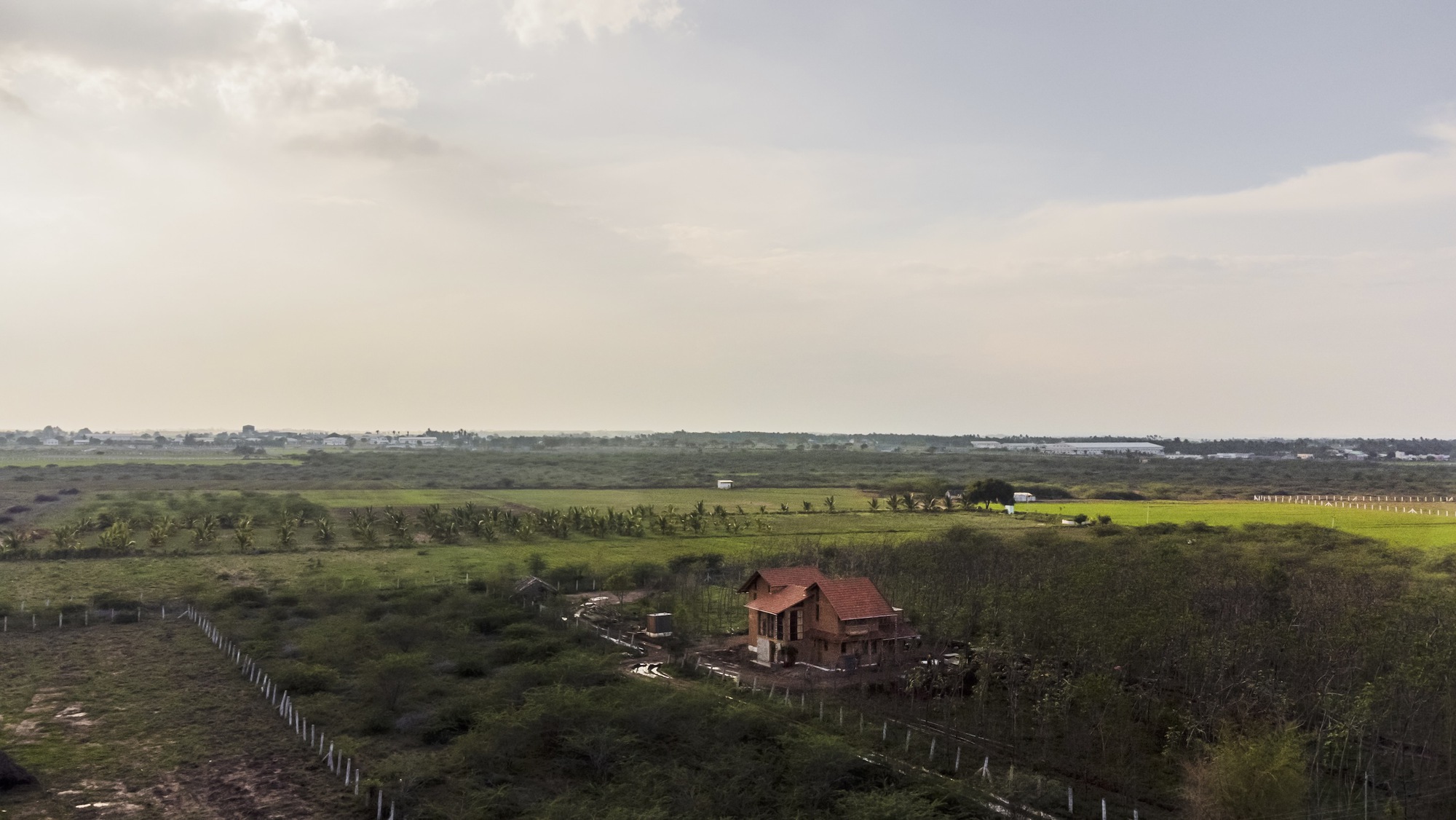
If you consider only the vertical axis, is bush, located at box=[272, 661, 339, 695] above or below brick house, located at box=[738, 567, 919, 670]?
below

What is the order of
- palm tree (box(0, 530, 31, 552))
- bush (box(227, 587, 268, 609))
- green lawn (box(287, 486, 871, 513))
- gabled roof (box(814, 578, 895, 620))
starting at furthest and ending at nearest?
green lawn (box(287, 486, 871, 513)) < palm tree (box(0, 530, 31, 552)) < bush (box(227, 587, 268, 609)) < gabled roof (box(814, 578, 895, 620))

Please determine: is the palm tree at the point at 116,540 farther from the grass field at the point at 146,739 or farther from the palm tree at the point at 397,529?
the grass field at the point at 146,739

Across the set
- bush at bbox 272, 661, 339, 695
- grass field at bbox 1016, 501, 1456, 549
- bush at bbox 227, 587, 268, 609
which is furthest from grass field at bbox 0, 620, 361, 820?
grass field at bbox 1016, 501, 1456, 549

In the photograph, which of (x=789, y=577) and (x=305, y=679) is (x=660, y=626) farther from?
(x=305, y=679)

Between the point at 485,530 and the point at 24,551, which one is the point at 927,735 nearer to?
the point at 485,530

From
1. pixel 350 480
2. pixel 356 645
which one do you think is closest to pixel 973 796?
pixel 356 645

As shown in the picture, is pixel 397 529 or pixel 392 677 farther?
pixel 397 529

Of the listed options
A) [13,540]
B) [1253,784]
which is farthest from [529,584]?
[13,540]

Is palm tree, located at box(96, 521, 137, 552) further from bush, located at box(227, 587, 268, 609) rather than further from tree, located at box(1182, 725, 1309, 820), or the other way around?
tree, located at box(1182, 725, 1309, 820)
